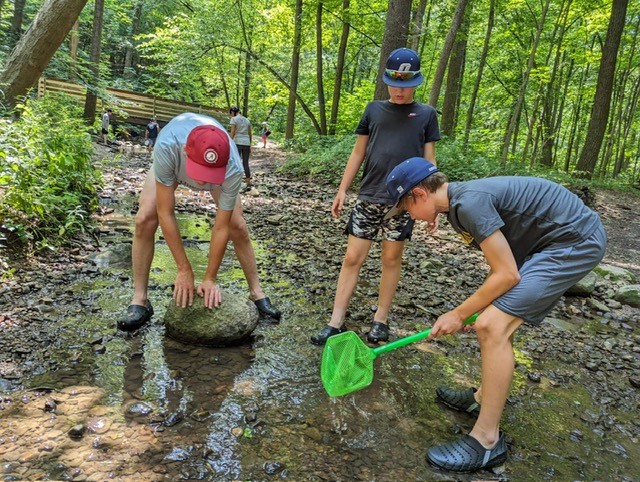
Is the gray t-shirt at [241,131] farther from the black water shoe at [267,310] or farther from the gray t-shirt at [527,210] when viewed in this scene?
the gray t-shirt at [527,210]

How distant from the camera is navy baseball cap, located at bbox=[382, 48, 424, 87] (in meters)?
3.24

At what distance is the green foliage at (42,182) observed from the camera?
171 inches

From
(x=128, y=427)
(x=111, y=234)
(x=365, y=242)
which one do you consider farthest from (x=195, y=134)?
(x=111, y=234)

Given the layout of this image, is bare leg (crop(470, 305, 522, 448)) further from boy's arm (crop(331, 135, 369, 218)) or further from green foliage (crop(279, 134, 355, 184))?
green foliage (crop(279, 134, 355, 184))

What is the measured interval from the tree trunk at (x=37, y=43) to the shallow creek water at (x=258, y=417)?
14.6 ft

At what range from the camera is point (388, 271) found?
141 inches

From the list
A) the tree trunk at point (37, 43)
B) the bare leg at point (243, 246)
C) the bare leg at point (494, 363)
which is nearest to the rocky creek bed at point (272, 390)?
the bare leg at point (494, 363)

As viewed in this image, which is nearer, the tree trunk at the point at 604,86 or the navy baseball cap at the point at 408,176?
the navy baseball cap at the point at 408,176

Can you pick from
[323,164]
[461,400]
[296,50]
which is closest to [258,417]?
[461,400]

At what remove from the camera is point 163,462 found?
87.6 inches

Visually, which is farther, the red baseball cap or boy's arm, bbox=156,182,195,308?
boy's arm, bbox=156,182,195,308

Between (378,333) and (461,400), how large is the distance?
92 centimetres

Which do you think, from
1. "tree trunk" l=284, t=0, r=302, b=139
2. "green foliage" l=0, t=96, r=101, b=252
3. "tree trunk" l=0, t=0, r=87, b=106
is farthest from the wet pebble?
"tree trunk" l=284, t=0, r=302, b=139

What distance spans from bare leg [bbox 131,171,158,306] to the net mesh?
5.54 feet
